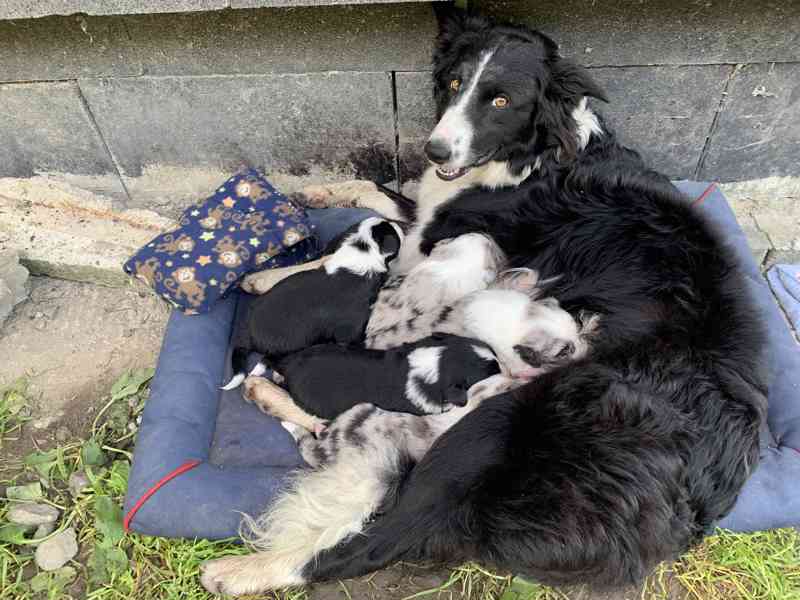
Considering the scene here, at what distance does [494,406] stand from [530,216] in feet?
3.30

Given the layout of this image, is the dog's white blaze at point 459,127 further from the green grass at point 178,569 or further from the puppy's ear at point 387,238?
the green grass at point 178,569

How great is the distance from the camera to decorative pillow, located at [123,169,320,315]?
9.18ft

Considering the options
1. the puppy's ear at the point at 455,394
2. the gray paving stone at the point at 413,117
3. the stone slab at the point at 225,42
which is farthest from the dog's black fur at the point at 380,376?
the stone slab at the point at 225,42

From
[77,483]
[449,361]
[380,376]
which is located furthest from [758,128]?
[77,483]

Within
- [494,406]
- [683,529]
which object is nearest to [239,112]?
[494,406]

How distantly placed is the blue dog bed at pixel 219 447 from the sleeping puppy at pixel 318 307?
0.56 ft

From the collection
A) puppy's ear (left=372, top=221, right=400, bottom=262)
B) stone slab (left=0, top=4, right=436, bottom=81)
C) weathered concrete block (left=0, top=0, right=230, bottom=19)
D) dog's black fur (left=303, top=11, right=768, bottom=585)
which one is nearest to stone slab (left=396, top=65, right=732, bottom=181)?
stone slab (left=0, top=4, right=436, bottom=81)

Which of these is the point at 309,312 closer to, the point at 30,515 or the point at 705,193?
the point at 30,515

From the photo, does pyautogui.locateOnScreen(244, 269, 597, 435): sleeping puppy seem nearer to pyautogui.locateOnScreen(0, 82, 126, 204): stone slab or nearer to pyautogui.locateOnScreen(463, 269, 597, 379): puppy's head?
pyautogui.locateOnScreen(463, 269, 597, 379): puppy's head

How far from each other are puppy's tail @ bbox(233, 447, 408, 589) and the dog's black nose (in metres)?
1.18

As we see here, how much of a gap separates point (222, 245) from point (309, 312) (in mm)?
595

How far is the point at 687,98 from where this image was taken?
3.17m

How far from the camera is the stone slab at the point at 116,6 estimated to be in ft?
8.50

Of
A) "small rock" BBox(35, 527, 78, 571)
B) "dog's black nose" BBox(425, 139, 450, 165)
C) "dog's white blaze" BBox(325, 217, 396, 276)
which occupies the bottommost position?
"small rock" BBox(35, 527, 78, 571)
